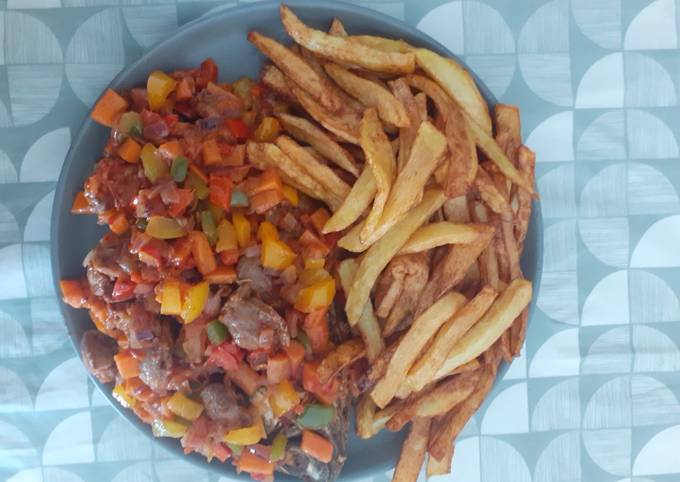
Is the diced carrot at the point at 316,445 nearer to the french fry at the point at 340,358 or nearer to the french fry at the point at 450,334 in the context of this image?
the french fry at the point at 340,358

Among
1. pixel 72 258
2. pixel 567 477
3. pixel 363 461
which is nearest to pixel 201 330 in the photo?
pixel 72 258

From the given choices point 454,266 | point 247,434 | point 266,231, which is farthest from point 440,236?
point 247,434

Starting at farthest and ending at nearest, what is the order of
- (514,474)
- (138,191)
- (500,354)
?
(514,474) → (500,354) → (138,191)

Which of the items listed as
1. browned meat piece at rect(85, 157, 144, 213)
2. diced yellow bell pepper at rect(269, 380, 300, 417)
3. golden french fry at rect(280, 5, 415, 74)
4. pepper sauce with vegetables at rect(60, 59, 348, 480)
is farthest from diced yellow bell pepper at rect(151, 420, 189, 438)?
golden french fry at rect(280, 5, 415, 74)

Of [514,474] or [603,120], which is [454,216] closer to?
[603,120]

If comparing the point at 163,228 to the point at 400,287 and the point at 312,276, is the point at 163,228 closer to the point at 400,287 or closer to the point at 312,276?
the point at 312,276

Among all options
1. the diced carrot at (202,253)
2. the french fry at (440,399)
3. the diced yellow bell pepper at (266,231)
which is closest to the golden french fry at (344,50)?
the diced yellow bell pepper at (266,231)
